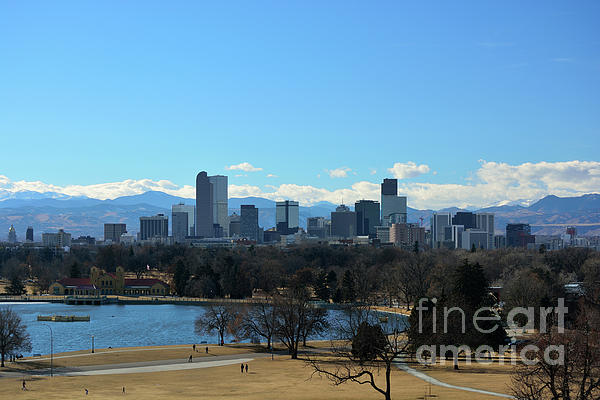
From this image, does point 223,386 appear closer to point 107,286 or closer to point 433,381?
point 433,381

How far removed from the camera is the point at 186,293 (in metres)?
136

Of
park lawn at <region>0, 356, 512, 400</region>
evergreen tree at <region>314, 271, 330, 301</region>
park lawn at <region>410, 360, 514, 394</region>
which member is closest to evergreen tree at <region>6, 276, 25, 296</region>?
evergreen tree at <region>314, 271, 330, 301</region>

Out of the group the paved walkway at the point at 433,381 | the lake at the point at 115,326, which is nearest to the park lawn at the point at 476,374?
the paved walkway at the point at 433,381

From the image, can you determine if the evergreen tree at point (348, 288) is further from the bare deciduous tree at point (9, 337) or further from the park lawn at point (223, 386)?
the park lawn at point (223, 386)

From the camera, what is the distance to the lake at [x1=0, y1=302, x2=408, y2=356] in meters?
77.7

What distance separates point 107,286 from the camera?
490 ft

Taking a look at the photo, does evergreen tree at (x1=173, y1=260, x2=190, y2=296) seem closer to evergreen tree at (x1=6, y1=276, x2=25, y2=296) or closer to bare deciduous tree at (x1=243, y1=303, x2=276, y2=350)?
evergreen tree at (x1=6, y1=276, x2=25, y2=296)

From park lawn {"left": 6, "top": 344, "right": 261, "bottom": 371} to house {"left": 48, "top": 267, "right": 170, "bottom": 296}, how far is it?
73.7m

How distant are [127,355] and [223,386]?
17910mm

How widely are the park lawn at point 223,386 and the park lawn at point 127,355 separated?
7.11 metres


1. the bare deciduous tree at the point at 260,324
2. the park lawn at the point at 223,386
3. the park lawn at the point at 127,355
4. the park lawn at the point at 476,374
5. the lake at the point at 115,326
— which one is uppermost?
the bare deciduous tree at the point at 260,324

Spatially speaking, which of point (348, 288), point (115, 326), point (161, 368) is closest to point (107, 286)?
point (348, 288)

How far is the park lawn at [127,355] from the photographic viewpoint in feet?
197

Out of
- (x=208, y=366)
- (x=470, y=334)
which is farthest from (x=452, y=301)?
(x=208, y=366)
